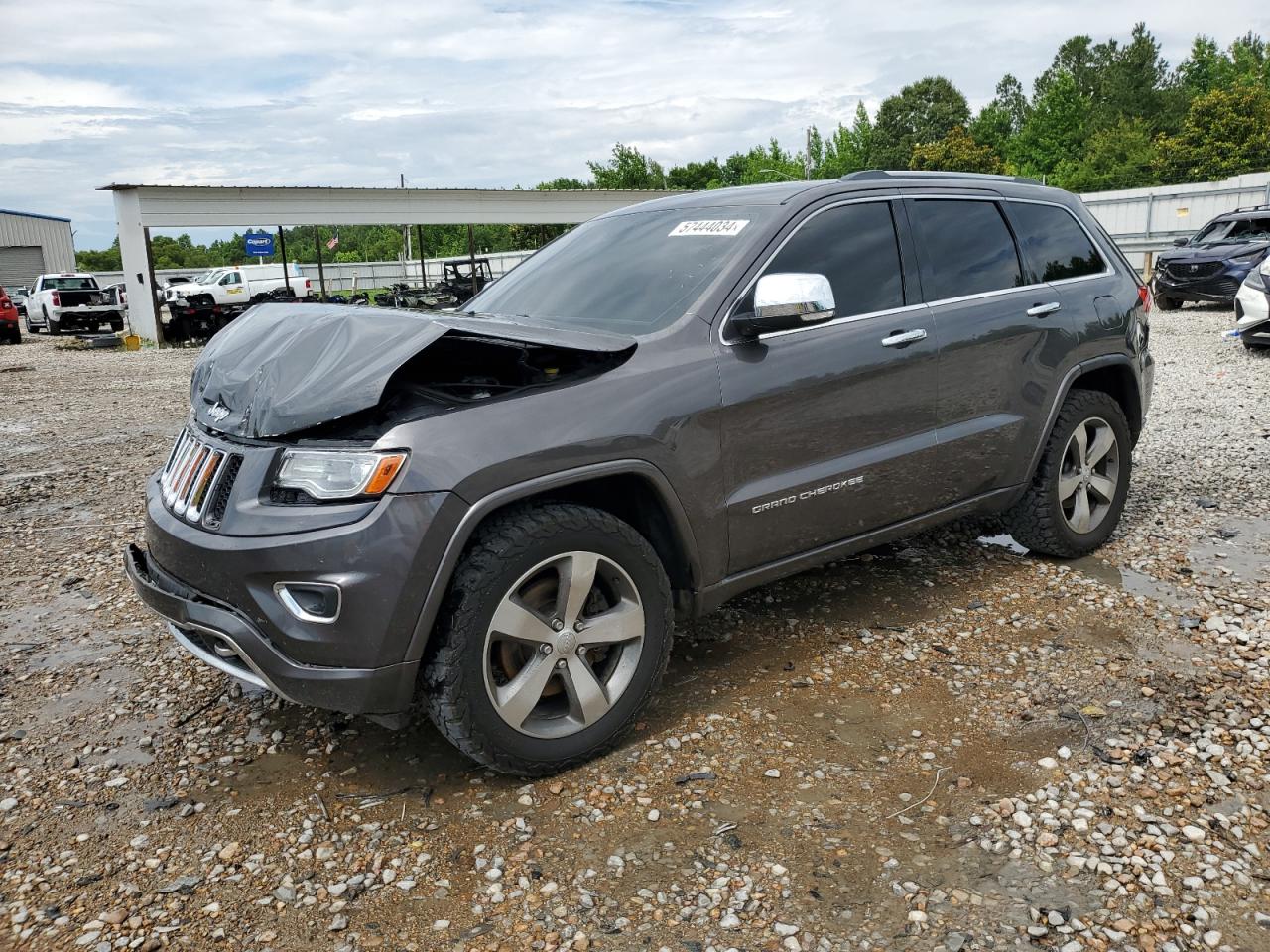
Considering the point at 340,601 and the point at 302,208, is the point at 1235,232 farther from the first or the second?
the point at 302,208

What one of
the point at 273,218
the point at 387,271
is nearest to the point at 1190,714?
the point at 273,218

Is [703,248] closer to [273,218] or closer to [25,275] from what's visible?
[273,218]

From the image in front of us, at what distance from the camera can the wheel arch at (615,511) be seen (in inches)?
113

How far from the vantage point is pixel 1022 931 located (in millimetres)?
2477

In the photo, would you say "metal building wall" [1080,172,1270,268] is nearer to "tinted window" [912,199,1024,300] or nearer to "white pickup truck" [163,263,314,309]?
"white pickup truck" [163,263,314,309]

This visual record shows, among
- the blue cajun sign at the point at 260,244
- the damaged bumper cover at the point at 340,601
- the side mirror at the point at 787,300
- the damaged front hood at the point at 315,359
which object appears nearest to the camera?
the damaged bumper cover at the point at 340,601

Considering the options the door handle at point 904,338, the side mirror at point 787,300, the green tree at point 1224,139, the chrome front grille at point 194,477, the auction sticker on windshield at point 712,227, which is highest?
the green tree at point 1224,139

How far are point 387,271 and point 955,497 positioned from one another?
171ft

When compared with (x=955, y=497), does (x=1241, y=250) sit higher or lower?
higher

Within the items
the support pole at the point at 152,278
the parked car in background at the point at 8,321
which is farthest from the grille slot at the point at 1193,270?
the parked car in background at the point at 8,321

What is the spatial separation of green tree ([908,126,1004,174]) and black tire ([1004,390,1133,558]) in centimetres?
7072

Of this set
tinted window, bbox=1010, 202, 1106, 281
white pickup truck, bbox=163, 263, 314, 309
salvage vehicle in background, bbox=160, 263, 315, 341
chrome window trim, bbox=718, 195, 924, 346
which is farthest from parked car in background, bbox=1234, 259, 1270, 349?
white pickup truck, bbox=163, 263, 314, 309

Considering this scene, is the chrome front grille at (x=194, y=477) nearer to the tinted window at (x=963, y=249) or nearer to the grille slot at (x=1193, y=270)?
the tinted window at (x=963, y=249)

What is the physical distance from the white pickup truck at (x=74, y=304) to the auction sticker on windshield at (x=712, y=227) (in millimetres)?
28138
